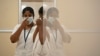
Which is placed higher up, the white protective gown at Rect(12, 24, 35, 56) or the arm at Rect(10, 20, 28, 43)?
the arm at Rect(10, 20, 28, 43)

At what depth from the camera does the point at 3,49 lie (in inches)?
39.1

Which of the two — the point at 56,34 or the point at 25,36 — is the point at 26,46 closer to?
the point at 25,36

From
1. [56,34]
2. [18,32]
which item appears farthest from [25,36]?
[56,34]

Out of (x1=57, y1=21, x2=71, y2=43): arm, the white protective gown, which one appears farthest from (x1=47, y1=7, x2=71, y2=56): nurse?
the white protective gown

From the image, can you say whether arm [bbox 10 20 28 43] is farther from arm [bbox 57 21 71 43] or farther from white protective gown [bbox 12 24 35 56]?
arm [bbox 57 21 71 43]

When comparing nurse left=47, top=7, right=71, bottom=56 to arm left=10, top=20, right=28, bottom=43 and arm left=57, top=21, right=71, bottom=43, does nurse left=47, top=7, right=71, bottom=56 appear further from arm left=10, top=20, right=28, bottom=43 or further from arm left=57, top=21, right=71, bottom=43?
arm left=10, top=20, right=28, bottom=43

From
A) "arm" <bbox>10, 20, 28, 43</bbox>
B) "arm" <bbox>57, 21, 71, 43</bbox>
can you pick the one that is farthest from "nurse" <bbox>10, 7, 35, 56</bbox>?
"arm" <bbox>57, 21, 71, 43</bbox>

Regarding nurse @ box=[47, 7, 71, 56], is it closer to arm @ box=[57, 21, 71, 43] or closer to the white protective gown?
arm @ box=[57, 21, 71, 43]

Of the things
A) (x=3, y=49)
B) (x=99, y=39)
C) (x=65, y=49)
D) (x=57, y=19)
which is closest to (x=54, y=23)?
(x=57, y=19)

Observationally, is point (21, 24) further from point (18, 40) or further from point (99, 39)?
point (99, 39)

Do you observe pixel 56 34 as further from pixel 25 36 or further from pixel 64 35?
pixel 25 36

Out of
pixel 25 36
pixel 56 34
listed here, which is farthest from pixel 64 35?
pixel 25 36

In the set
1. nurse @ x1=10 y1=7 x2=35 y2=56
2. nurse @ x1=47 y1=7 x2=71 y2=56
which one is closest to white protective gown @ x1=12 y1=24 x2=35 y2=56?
nurse @ x1=10 y1=7 x2=35 y2=56

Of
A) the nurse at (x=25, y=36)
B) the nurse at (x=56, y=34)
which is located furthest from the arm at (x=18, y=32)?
the nurse at (x=56, y=34)
